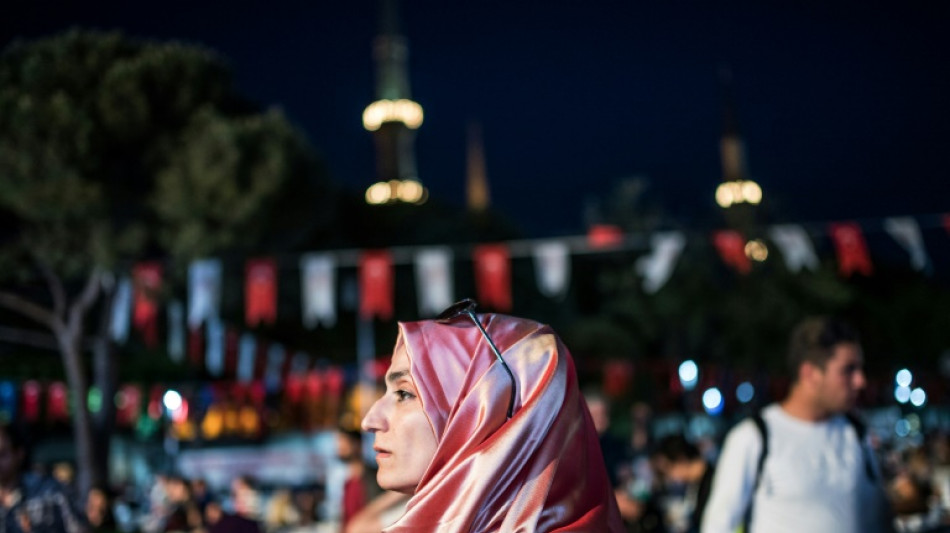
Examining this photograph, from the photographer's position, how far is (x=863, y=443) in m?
3.29

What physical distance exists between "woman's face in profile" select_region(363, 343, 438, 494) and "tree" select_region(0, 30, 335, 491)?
14746mm

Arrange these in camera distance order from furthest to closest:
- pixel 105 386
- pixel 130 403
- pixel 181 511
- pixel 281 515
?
pixel 130 403 < pixel 105 386 < pixel 281 515 < pixel 181 511

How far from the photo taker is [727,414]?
4169 centimetres

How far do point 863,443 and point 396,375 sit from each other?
80.3 inches

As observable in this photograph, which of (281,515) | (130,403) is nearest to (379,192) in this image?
(130,403)

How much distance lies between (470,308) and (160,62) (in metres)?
15.7

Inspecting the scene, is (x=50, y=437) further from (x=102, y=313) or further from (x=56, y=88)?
(x=56, y=88)

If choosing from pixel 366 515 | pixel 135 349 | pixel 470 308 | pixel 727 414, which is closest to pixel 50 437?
pixel 135 349

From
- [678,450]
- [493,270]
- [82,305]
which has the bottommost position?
[678,450]

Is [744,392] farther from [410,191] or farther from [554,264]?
[554,264]

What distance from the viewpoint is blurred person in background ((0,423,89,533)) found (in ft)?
14.0

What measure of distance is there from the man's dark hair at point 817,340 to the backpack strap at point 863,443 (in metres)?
0.23

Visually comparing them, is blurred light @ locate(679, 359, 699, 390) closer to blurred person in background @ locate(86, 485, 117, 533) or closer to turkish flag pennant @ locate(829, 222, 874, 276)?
turkish flag pennant @ locate(829, 222, 874, 276)

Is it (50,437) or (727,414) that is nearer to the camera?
(50,437)
